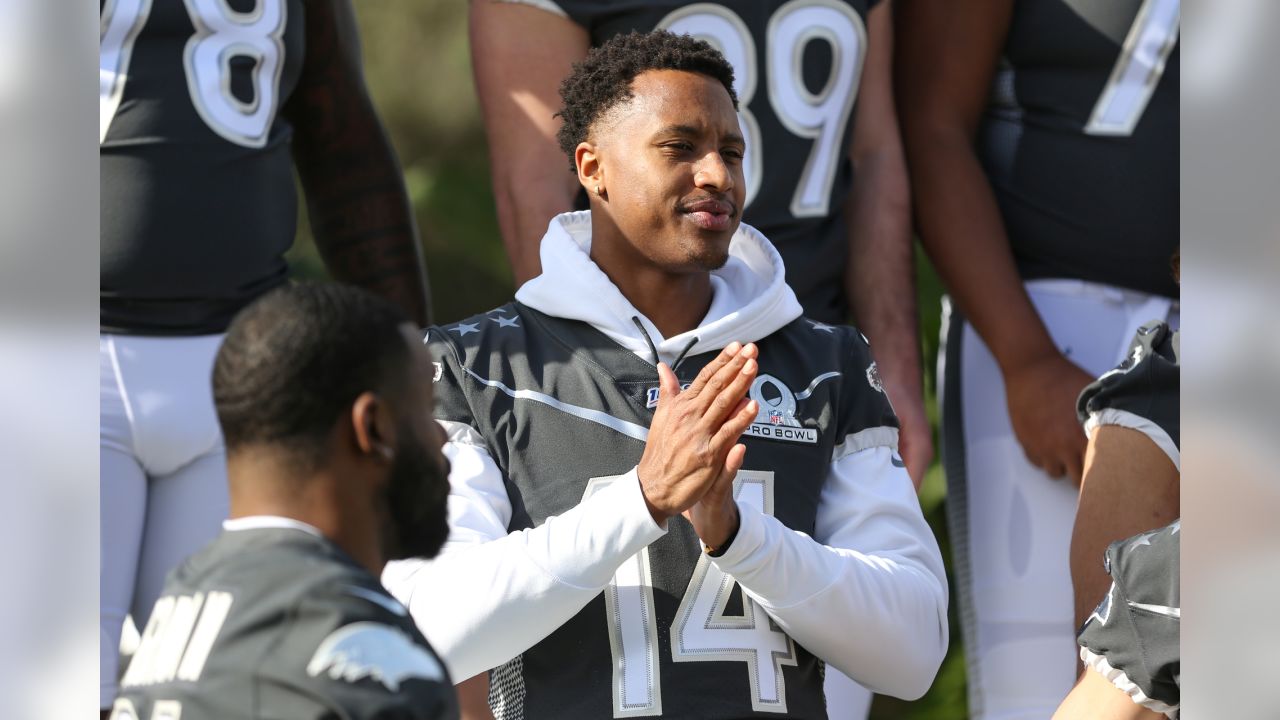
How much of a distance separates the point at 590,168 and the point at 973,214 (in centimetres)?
95

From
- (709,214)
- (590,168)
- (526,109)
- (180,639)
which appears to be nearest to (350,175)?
(526,109)

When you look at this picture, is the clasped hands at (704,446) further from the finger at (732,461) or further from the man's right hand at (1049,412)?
the man's right hand at (1049,412)

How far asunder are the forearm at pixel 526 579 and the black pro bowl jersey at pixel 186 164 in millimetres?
817

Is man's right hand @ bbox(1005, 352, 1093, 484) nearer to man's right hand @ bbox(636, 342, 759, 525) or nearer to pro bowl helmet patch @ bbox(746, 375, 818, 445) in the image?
pro bowl helmet patch @ bbox(746, 375, 818, 445)

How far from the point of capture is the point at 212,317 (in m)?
3.04

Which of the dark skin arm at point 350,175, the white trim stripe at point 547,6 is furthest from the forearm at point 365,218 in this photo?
the white trim stripe at point 547,6

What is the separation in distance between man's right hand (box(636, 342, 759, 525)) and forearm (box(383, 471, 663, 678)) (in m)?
0.03

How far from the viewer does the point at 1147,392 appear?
297cm

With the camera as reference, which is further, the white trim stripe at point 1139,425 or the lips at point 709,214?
the white trim stripe at point 1139,425

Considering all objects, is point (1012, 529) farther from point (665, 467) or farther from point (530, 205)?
point (665, 467)

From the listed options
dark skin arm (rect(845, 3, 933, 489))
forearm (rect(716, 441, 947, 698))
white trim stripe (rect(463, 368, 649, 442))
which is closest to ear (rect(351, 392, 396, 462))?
forearm (rect(716, 441, 947, 698))

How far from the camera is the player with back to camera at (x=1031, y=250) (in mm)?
3344
